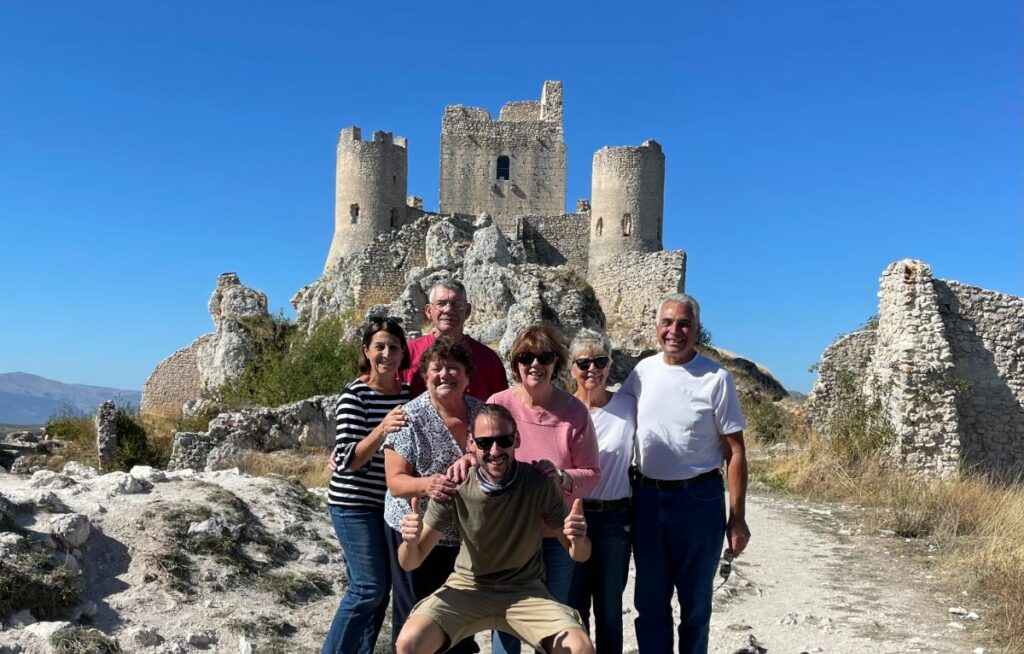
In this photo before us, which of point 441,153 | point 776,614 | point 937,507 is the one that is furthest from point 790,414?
point 441,153

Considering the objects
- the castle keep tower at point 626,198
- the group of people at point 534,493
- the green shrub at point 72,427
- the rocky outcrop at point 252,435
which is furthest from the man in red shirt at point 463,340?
the castle keep tower at point 626,198

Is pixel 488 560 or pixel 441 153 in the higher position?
pixel 441 153

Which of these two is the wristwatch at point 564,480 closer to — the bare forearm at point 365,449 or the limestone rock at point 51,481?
the bare forearm at point 365,449

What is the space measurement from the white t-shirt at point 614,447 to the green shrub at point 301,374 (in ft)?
35.3

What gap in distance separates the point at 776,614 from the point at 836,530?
300 centimetres

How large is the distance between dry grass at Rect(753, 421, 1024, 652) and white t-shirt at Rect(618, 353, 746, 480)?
2.59 m

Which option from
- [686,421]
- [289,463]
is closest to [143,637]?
[686,421]

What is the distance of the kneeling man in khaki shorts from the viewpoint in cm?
317

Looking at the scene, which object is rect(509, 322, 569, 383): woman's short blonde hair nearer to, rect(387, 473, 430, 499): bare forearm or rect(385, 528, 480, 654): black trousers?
rect(387, 473, 430, 499): bare forearm

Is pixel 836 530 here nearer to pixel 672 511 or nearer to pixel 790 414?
pixel 672 511

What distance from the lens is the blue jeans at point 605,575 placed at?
364cm

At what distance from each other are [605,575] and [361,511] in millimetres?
1209

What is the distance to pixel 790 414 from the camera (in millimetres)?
A: 15914

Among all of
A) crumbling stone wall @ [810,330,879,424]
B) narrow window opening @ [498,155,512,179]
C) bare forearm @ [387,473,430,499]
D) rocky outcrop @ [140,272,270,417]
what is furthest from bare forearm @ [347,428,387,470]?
narrow window opening @ [498,155,512,179]
